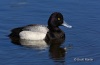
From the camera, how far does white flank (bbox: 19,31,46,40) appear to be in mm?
15891

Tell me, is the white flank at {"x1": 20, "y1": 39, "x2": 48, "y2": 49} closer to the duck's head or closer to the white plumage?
the white plumage

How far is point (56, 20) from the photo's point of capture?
16.4m

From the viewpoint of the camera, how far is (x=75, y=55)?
1393cm

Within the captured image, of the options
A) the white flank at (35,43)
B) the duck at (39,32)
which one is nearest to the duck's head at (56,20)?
the duck at (39,32)

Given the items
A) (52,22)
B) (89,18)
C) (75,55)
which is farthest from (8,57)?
(89,18)

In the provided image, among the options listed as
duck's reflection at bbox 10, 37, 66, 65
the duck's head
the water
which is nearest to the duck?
the duck's head

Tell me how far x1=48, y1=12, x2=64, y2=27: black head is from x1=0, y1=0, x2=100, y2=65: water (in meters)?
0.40

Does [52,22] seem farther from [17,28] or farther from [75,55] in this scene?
[75,55]

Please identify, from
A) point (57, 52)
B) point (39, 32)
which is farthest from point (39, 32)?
point (57, 52)

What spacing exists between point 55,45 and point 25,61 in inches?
89.8

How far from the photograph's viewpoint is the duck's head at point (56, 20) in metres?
16.3

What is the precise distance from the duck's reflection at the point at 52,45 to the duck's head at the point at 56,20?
2.26 feet

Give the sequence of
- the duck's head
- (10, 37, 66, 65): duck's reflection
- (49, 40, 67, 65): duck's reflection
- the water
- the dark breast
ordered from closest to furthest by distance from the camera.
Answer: the water
(49, 40, 67, 65): duck's reflection
(10, 37, 66, 65): duck's reflection
the dark breast
the duck's head

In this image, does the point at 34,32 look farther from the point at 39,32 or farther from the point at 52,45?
the point at 52,45
